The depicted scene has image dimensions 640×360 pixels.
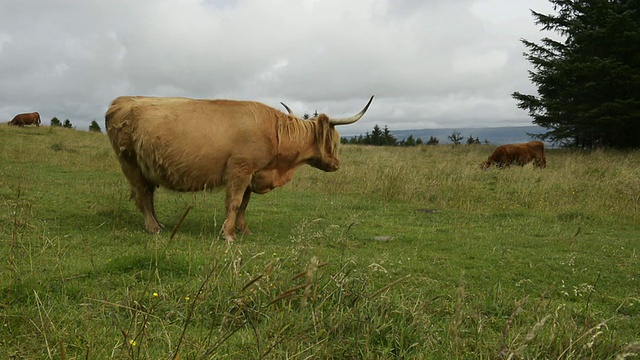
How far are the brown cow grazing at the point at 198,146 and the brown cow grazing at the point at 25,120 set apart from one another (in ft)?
105

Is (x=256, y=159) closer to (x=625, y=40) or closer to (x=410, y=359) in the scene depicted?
(x=410, y=359)

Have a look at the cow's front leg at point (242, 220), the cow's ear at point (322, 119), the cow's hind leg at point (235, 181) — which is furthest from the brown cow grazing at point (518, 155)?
the cow's hind leg at point (235, 181)

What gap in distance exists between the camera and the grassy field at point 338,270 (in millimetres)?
2955

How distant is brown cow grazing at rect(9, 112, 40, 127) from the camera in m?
34.8

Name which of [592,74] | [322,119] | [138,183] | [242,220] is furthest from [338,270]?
[592,74]

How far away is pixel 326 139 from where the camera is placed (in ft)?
28.3

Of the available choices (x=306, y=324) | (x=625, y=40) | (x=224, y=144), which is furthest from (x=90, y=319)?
(x=625, y=40)

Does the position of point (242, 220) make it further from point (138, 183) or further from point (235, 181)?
point (138, 183)

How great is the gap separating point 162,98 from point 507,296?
587 cm

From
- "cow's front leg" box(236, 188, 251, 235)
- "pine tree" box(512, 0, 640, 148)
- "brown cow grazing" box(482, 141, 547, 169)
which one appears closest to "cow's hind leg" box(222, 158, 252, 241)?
"cow's front leg" box(236, 188, 251, 235)

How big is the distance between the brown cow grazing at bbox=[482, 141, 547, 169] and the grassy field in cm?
393

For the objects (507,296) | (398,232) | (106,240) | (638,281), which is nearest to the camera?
(507,296)

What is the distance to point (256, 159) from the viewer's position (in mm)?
7633

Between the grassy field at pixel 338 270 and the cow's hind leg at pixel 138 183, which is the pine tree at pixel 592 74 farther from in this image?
the cow's hind leg at pixel 138 183
